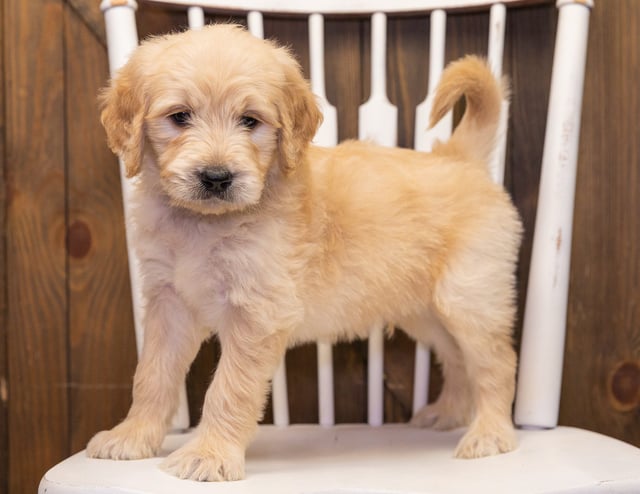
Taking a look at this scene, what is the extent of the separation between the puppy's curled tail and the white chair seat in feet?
1.81

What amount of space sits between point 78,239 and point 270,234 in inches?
30.2

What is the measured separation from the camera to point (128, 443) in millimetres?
1348

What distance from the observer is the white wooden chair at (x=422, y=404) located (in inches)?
45.8

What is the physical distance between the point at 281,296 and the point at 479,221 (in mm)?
432

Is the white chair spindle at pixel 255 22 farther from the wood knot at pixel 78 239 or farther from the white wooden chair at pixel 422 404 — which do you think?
the wood knot at pixel 78 239

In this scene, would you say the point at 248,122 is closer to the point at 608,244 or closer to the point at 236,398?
the point at 236,398

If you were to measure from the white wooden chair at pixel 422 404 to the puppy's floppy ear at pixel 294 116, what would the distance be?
32 cm

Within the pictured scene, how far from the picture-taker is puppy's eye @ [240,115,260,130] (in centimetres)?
130

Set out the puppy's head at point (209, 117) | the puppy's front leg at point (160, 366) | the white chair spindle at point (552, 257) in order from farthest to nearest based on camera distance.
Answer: the white chair spindle at point (552, 257), the puppy's front leg at point (160, 366), the puppy's head at point (209, 117)

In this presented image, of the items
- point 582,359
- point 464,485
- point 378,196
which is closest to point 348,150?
point 378,196

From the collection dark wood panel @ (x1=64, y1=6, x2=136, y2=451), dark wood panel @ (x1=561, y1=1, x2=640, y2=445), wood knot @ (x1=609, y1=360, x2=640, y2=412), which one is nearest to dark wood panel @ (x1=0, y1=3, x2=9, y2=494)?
dark wood panel @ (x1=64, y1=6, x2=136, y2=451)

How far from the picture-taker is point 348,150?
1.57m

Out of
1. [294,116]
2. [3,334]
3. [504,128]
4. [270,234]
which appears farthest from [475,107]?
[3,334]

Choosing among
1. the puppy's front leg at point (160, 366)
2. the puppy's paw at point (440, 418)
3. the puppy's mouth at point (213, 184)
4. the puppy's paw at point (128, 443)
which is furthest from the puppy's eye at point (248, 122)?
the puppy's paw at point (440, 418)
